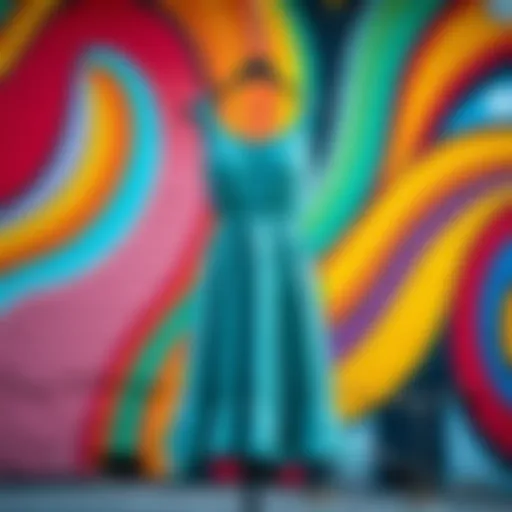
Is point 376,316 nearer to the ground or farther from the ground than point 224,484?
farther from the ground

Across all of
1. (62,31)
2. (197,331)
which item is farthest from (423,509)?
(62,31)

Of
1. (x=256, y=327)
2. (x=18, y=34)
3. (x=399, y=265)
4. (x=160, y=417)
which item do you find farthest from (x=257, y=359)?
(x=18, y=34)

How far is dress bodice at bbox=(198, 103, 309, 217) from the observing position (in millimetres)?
1578

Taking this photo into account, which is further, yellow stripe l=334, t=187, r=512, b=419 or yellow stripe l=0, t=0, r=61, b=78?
yellow stripe l=0, t=0, r=61, b=78

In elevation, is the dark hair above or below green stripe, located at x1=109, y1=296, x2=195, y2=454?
above

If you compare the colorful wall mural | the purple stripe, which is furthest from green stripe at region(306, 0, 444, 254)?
the purple stripe

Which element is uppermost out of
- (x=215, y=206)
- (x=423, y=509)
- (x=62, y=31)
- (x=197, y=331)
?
(x=62, y=31)

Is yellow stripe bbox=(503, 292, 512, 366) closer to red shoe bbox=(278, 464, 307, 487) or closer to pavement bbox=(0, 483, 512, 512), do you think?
pavement bbox=(0, 483, 512, 512)

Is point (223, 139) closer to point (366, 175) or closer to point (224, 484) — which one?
point (366, 175)

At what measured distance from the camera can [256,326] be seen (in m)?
1.56

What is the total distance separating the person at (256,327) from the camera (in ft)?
4.96

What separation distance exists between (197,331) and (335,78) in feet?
1.69

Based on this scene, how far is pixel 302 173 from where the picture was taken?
5.19ft

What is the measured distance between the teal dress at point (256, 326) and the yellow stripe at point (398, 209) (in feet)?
0.16
